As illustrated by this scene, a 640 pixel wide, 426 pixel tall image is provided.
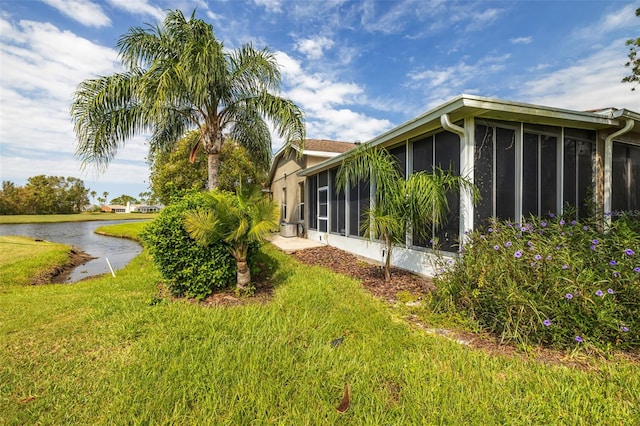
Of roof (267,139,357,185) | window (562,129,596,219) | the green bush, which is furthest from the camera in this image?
roof (267,139,357,185)

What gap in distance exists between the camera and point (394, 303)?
4.43 m

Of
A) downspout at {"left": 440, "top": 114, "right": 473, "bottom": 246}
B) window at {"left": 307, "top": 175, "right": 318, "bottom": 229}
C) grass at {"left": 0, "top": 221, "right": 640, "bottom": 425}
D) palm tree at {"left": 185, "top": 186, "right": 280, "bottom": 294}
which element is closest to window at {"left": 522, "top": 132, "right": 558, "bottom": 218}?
downspout at {"left": 440, "top": 114, "right": 473, "bottom": 246}

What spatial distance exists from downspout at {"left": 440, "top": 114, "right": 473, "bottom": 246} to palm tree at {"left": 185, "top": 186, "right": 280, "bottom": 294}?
3101mm

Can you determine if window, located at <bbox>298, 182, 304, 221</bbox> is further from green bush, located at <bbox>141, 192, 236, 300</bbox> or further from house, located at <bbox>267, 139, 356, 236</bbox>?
green bush, located at <bbox>141, 192, 236, 300</bbox>

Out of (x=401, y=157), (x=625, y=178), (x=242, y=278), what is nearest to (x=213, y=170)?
(x=242, y=278)

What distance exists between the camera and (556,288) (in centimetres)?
301

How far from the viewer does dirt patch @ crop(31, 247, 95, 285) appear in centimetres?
832

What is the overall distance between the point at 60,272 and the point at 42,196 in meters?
57.6

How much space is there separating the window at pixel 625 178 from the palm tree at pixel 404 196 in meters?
4.36

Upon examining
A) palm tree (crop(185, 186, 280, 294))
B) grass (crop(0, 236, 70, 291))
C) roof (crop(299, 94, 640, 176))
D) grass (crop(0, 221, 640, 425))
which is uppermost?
roof (crop(299, 94, 640, 176))

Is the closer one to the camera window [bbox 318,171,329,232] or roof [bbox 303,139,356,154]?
window [bbox 318,171,329,232]

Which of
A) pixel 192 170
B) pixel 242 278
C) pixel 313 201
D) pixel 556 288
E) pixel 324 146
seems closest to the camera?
pixel 556 288

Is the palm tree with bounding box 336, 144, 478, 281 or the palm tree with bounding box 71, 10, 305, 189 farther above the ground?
the palm tree with bounding box 71, 10, 305, 189

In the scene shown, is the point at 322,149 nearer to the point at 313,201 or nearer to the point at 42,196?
the point at 313,201
